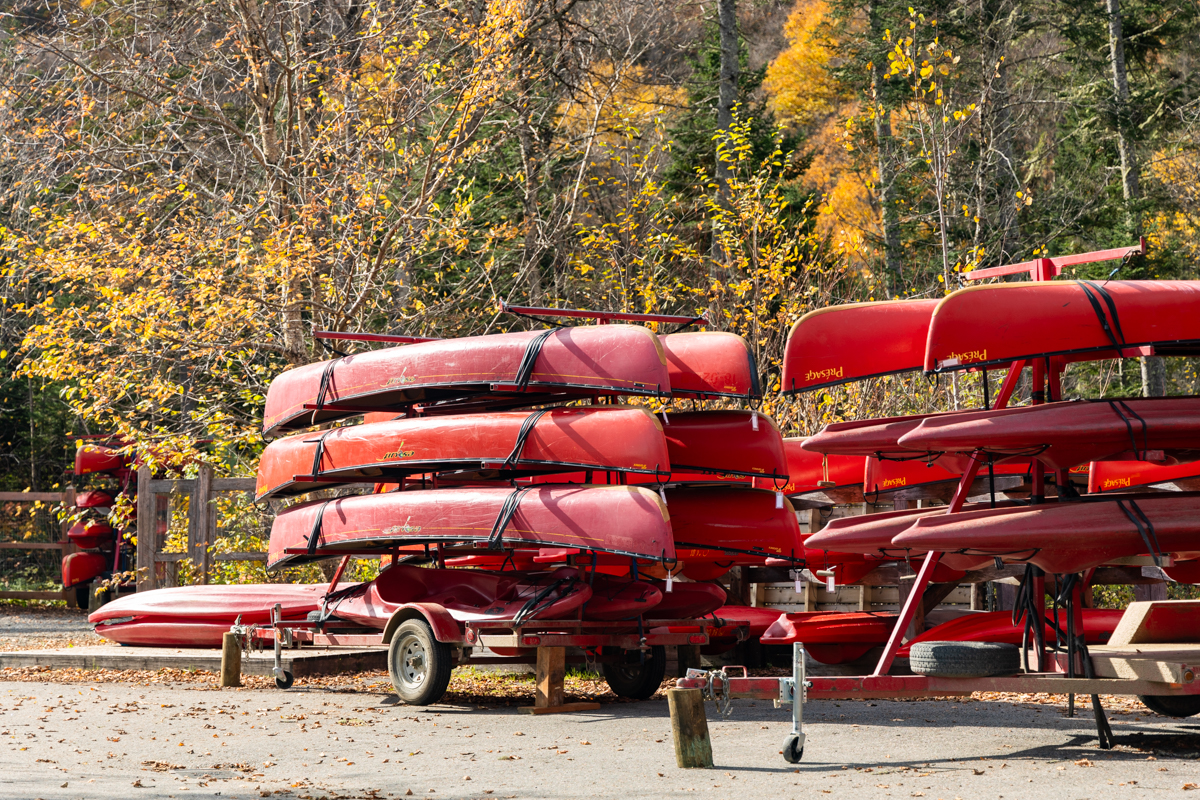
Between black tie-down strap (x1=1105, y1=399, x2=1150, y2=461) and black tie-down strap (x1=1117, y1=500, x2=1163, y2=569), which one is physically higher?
black tie-down strap (x1=1105, y1=399, x2=1150, y2=461)

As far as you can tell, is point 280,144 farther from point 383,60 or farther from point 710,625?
point 710,625

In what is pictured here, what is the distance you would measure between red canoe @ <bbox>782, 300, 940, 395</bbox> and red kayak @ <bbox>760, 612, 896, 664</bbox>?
3.03 m

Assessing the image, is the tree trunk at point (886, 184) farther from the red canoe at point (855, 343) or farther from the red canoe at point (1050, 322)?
the red canoe at point (1050, 322)

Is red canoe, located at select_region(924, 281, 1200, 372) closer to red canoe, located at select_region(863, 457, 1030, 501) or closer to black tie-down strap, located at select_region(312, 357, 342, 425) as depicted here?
red canoe, located at select_region(863, 457, 1030, 501)

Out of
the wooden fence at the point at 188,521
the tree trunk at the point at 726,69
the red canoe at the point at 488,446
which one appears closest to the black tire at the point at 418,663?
the red canoe at the point at 488,446

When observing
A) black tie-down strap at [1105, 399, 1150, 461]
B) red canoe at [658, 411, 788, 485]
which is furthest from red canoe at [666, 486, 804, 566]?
black tie-down strap at [1105, 399, 1150, 461]

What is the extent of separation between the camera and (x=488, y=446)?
32.0 ft

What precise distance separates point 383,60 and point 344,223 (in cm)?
234

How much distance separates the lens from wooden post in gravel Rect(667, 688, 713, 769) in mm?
6555

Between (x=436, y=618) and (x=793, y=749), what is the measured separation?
11.3 ft

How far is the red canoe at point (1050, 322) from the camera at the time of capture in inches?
297

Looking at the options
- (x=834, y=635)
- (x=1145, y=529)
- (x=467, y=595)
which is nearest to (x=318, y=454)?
(x=467, y=595)

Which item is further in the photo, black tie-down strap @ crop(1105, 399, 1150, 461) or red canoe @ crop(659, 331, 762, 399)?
red canoe @ crop(659, 331, 762, 399)

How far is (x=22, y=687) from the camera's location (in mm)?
11109
